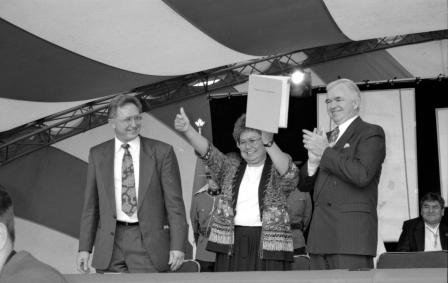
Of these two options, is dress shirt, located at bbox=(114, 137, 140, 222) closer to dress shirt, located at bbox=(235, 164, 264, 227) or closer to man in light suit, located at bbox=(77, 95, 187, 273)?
man in light suit, located at bbox=(77, 95, 187, 273)

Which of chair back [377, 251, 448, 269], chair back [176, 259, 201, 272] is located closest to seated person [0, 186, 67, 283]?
chair back [377, 251, 448, 269]

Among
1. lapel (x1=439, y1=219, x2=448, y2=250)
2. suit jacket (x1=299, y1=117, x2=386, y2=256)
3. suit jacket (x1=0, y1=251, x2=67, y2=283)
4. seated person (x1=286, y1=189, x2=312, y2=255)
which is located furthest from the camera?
lapel (x1=439, y1=219, x2=448, y2=250)

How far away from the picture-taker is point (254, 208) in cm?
348

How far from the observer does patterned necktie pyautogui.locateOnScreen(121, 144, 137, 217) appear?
337cm

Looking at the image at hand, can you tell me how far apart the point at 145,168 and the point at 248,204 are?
0.52m

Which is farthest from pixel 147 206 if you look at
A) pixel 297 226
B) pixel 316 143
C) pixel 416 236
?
pixel 416 236

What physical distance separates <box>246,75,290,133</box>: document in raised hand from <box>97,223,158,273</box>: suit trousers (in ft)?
2.47

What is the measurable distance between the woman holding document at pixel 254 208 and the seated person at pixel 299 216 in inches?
78.3

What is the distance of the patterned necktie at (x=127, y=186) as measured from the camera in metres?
3.37

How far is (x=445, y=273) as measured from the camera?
2.07m

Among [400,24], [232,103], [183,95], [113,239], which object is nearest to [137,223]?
[113,239]

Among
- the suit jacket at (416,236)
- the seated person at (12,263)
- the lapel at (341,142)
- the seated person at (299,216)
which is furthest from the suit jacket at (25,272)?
the suit jacket at (416,236)

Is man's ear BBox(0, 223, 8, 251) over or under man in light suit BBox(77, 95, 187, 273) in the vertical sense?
under

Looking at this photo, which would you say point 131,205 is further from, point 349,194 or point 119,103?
point 349,194
